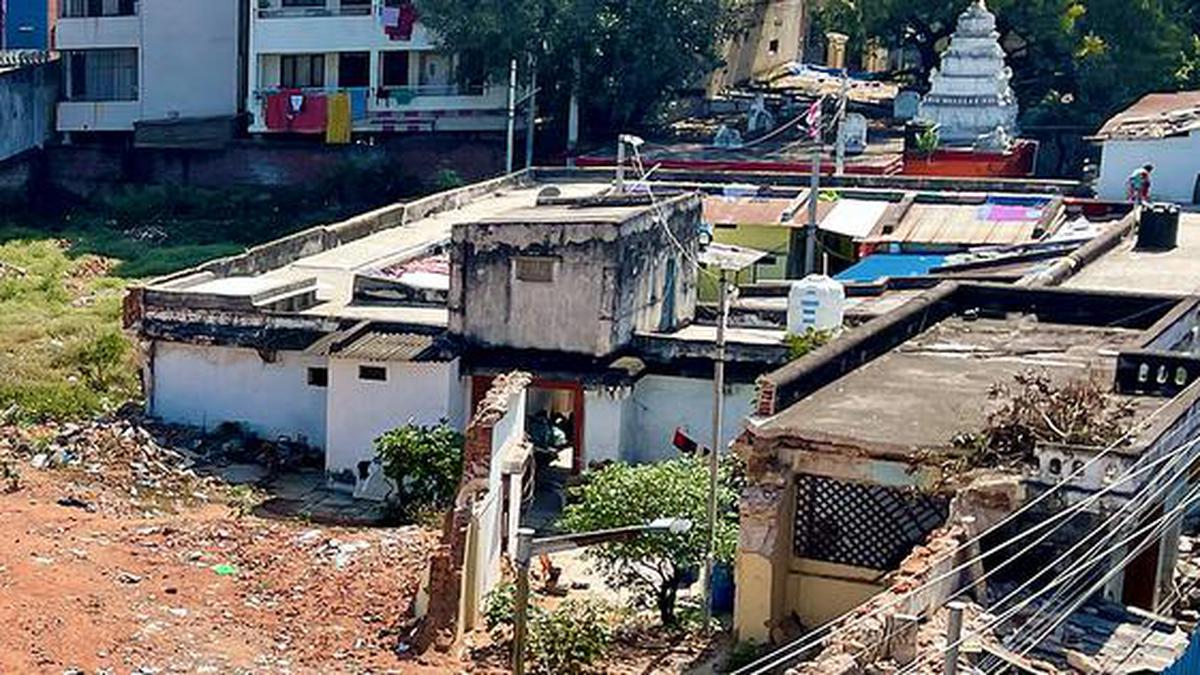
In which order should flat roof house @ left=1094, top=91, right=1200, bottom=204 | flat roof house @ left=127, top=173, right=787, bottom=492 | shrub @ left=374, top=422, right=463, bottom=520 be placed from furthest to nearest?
flat roof house @ left=1094, top=91, right=1200, bottom=204 < flat roof house @ left=127, top=173, right=787, bottom=492 < shrub @ left=374, top=422, right=463, bottom=520

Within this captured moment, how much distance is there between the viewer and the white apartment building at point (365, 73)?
46938 millimetres

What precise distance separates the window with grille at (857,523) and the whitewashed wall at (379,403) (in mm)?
10269

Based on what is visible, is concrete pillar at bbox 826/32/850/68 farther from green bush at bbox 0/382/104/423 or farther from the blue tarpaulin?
the blue tarpaulin

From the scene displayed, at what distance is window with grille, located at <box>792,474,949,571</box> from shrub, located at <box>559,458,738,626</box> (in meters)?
2.21

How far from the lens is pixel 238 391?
28312 millimetres

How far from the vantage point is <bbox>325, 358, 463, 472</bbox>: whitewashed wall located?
1045 inches

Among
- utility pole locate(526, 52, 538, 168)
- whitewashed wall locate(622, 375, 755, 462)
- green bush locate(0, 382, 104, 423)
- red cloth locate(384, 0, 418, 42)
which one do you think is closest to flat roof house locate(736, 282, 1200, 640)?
whitewashed wall locate(622, 375, 755, 462)

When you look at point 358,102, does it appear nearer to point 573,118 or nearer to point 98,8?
point 573,118

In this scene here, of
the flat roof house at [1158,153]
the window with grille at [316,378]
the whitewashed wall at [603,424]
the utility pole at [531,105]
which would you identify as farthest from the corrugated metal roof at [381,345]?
the utility pole at [531,105]

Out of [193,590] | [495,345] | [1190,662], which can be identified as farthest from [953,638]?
[495,345]

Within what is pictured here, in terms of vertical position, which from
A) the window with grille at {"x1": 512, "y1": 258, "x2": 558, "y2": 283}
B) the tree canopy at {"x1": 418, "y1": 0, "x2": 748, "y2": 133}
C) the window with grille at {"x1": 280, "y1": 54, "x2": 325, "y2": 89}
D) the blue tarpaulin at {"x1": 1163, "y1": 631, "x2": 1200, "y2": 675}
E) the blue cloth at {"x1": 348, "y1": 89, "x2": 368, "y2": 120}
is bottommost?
the blue tarpaulin at {"x1": 1163, "y1": 631, "x2": 1200, "y2": 675}

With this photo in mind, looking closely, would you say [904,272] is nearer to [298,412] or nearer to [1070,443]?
[298,412]

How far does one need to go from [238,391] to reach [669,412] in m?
6.59

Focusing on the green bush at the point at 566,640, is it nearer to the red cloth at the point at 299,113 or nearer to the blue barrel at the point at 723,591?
the blue barrel at the point at 723,591
